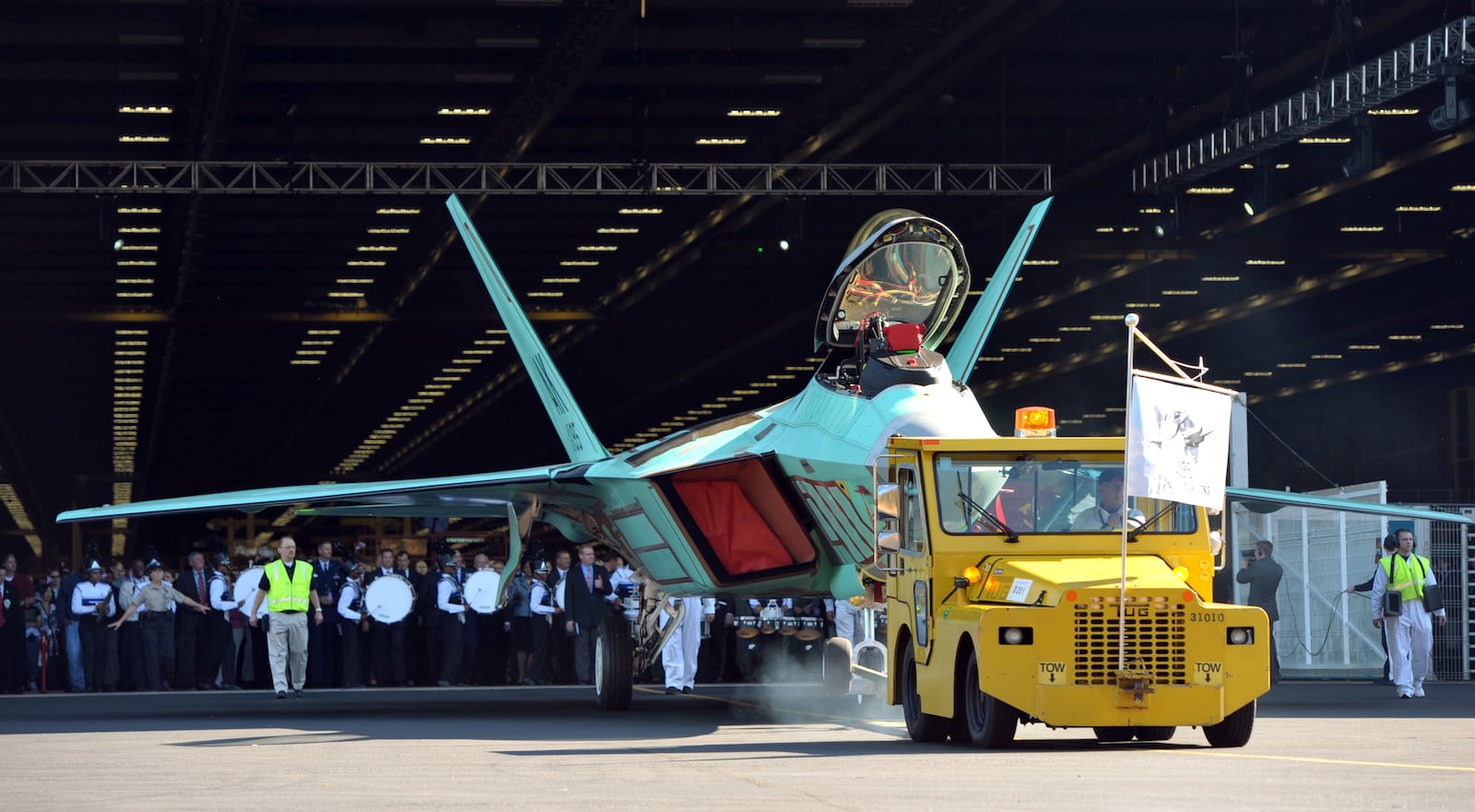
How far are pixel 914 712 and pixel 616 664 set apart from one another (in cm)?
575

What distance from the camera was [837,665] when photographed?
711 inches

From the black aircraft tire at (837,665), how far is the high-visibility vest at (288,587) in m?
6.12

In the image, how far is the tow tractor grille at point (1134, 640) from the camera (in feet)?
35.1

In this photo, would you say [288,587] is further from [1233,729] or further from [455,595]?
[1233,729]

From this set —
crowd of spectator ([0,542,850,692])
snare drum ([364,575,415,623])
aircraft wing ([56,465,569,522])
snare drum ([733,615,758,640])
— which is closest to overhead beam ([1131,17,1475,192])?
crowd of spectator ([0,542,850,692])

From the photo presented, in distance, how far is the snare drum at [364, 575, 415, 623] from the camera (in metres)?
23.5

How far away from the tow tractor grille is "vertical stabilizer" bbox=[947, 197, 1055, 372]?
607cm

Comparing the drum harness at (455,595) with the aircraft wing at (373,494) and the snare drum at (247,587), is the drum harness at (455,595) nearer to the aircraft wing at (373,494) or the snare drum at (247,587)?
the snare drum at (247,587)

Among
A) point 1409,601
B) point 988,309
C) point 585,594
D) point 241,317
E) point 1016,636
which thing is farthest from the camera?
point 241,317

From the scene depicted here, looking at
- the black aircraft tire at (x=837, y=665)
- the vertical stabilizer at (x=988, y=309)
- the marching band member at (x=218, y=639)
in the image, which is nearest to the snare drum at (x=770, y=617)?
the black aircraft tire at (x=837, y=665)

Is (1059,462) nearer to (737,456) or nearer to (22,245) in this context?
(737,456)

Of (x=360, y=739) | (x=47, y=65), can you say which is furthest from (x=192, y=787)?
(x=47, y=65)

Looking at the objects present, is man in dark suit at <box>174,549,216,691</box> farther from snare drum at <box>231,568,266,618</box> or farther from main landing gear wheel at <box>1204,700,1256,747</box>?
main landing gear wheel at <box>1204,700,1256,747</box>

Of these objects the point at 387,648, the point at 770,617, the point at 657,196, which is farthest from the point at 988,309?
the point at 657,196
